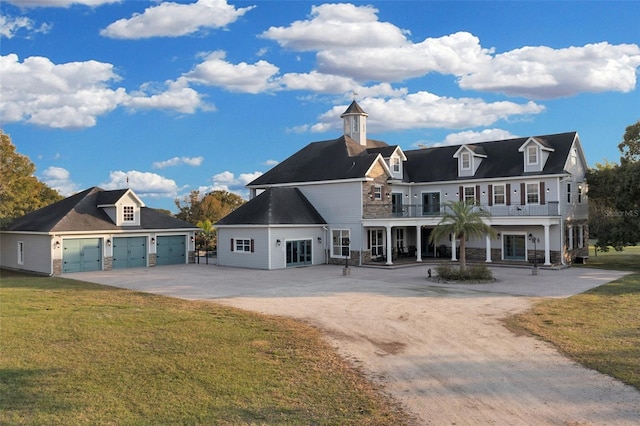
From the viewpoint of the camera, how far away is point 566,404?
7.73 meters

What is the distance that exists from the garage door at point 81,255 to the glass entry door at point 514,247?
24432 millimetres

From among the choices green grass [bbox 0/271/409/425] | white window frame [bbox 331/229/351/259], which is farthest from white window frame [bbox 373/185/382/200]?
Answer: green grass [bbox 0/271/409/425]

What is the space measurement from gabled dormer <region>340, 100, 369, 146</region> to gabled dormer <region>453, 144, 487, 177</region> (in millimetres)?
7093

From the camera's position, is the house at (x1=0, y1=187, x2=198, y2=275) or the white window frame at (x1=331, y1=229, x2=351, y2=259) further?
the white window frame at (x1=331, y1=229, x2=351, y2=259)

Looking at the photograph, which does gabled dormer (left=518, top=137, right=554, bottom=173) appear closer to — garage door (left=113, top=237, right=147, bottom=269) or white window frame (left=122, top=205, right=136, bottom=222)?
garage door (left=113, top=237, right=147, bottom=269)

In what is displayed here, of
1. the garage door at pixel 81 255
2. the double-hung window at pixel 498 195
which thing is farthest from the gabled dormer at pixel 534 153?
the garage door at pixel 81 255

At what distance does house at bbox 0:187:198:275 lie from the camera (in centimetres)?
2783

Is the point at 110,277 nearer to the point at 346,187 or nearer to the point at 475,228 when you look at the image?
the point at 346,187

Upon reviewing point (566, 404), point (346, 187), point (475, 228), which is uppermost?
point (346, 187)

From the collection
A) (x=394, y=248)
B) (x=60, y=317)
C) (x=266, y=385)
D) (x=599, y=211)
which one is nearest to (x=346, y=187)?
(x=394, y=248)

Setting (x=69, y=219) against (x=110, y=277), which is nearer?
(x=110, y=277)

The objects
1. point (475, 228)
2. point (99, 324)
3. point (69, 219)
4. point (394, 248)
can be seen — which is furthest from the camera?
point (394, 248)

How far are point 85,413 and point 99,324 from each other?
6341mm

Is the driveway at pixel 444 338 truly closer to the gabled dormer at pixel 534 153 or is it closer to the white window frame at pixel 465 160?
the gabled dormer at pixel 534 153
